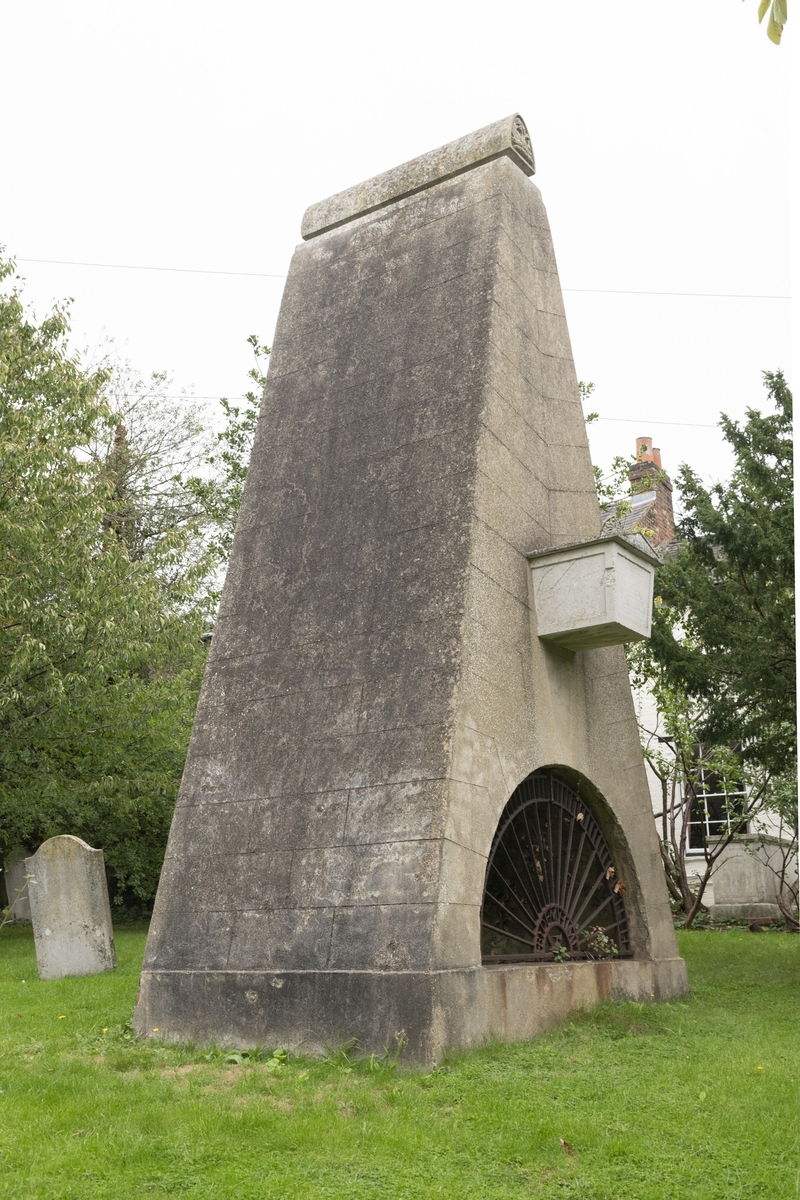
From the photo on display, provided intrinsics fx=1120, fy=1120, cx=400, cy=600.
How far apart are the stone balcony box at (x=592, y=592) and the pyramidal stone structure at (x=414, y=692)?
35 mm

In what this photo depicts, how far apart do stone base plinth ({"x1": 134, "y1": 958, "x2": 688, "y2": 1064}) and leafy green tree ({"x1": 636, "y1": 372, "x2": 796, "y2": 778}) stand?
3.02 metres

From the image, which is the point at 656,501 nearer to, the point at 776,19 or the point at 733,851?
the point at 733,851

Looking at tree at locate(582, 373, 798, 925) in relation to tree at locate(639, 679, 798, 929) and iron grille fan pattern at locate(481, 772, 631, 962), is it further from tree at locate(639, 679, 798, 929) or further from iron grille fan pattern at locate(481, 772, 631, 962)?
tree at locate(639, 679, 798, 929)

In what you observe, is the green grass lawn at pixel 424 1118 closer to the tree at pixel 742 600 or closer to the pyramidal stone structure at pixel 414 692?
the pyramidal stone structure at pixel 414 692

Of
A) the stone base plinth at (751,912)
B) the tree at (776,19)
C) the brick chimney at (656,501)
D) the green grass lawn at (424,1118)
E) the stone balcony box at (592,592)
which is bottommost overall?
the stone base plinth at (751,912)

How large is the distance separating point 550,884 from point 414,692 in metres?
1.93

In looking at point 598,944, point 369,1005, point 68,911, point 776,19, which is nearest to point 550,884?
point 598,944

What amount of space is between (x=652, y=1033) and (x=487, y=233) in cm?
569

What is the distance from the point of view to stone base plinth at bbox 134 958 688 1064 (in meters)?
6.14

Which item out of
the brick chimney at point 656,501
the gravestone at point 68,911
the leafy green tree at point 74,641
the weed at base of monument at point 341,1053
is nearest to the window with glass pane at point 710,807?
the brick chimney at point 656,501

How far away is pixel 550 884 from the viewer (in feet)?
25.9

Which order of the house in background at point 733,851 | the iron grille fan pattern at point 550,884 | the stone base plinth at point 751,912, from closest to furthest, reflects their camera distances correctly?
1. the iron grille fan pattern at point 550,884
2. the stone base plinth at point 751,912
3. the house in background at point 733,851

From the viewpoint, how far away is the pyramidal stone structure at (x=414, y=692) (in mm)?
6625

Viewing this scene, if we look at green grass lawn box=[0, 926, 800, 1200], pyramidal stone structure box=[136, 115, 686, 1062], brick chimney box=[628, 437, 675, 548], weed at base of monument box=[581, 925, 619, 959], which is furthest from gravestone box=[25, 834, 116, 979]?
brick chimney box=[628, 437, 675, 548]
